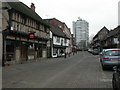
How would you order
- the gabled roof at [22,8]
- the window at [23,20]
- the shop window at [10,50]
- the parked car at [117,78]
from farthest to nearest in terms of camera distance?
the window at [23,20], the gabled roof at [22,8], the shop window at [10,50], the parked car at [117,78]

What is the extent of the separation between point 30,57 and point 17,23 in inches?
246

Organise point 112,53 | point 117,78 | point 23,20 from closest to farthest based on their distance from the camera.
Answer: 1. point 117,78
2. point 112,53
3. point 23,20

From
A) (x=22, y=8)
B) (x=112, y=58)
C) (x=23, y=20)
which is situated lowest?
(x=112, y=58)

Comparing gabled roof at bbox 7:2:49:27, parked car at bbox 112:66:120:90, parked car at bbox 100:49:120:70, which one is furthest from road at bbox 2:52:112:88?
gabled roof at bbox 7:2:49:27

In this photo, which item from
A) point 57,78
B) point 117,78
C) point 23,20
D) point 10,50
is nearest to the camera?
point 117,78

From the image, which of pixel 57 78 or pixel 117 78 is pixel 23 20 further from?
pixel 117 78

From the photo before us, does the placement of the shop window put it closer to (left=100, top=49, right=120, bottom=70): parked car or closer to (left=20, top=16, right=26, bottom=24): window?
(left=20, top=16, right=26, bottom=24): window

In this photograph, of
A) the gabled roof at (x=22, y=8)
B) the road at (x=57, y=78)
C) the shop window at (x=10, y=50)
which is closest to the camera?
the road at (x=57, y=78)

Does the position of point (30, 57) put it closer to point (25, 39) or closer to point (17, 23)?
point (25, 39)

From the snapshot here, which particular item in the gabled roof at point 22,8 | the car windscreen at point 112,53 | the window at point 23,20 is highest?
the gabled roof at point 22,8

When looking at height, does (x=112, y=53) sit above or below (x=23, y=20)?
below

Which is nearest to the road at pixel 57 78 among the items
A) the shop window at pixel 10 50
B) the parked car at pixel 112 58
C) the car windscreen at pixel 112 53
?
the parked car at pixel 112 58

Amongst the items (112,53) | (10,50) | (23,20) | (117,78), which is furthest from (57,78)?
(23,20)

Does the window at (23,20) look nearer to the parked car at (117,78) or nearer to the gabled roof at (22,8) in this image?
the gabled roof at (22,8)
